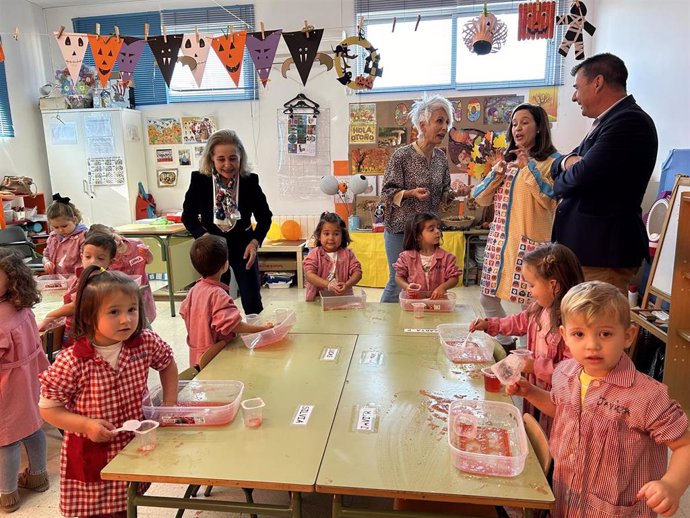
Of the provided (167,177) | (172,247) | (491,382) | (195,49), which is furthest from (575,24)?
(167,177)

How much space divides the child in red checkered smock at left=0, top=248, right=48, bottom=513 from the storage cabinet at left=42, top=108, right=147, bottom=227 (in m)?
4.27

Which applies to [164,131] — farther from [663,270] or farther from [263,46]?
[663,270]

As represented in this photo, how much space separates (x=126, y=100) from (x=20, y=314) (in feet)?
15.9

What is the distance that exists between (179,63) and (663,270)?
541 centimetres

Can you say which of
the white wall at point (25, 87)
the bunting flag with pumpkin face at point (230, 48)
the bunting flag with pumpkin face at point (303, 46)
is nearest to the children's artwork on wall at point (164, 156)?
the white wall at point (25, 87)

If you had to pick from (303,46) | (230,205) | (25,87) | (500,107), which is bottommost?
(230,205)

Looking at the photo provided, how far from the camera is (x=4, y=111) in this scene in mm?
5672

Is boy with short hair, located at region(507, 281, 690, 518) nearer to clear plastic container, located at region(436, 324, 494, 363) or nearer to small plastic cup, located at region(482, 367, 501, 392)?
small plastic cup, located at region(482, 367, 501, 392)

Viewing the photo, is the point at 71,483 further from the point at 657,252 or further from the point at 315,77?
the point at 315,77

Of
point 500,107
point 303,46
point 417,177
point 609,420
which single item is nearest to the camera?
point 609,420

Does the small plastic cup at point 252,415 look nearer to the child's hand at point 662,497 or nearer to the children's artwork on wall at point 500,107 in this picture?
the child's hand at point 662,497

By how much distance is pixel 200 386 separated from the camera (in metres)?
1.60

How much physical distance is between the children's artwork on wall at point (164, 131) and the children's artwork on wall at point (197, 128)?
8 cm

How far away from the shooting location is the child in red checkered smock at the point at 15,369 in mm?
1934
